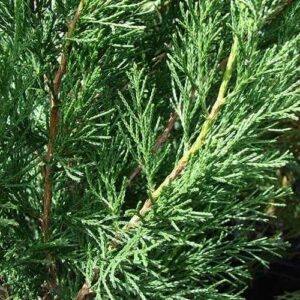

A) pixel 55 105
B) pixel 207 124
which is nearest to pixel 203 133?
pixel 207 124

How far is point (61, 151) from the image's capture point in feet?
4.65

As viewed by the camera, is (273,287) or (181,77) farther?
(273,287)

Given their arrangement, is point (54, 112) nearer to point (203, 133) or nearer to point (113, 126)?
point (113, 126)

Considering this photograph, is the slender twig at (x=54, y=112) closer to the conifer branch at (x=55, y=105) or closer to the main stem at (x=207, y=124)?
the conifer branch at (x=55, y=105)

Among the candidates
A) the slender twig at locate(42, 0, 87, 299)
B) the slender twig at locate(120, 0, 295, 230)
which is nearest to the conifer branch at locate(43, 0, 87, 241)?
the slender twig at locate(42, 0, 87, 299)

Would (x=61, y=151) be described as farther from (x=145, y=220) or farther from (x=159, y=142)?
(x=159, y=142)

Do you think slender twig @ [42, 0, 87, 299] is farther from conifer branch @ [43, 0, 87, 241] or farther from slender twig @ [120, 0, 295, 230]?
slender twig @ [120, 0, 295, 230]

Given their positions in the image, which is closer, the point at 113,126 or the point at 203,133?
the point at 203,133

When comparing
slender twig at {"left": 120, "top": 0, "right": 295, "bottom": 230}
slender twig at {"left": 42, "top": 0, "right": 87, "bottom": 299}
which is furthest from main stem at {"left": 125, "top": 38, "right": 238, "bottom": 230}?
slender twig at {"left": 42, "top": 0, "right": 87, "bottom": 299}

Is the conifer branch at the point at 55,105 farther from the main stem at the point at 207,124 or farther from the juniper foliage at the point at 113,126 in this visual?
the main stem at the point at 207,124

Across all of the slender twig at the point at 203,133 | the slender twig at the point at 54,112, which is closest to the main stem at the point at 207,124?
the slender twig at the point at 203,133

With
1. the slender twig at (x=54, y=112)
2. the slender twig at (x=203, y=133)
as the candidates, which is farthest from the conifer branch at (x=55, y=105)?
the slender twig at (x=203, y=133)

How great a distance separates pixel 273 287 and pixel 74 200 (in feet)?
7.12

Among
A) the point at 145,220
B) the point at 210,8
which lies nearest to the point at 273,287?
the point at 145,220
